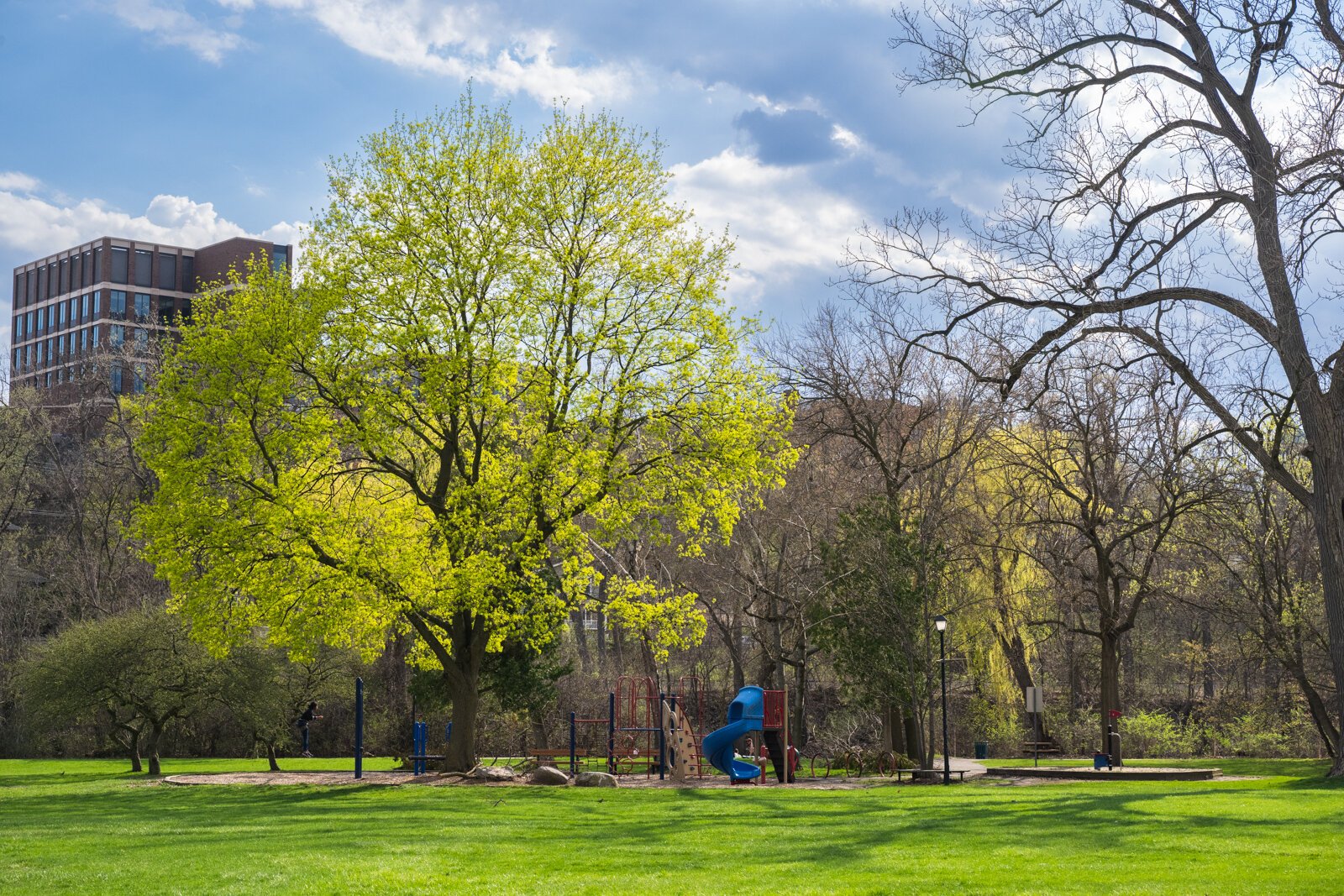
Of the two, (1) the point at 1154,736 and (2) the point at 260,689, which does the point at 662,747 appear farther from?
(1) the point at 1154,736

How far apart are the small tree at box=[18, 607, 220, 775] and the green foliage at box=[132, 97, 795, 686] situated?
8.85 feet

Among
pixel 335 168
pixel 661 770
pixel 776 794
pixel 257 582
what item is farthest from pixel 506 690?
pixel 335 168

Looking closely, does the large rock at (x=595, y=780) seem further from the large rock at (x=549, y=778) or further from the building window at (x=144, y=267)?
the building window at (x=144, y=267)

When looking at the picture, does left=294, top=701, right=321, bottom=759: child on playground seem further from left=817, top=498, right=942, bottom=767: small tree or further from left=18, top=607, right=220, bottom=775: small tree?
left=817, top=498, right=942, bottom=767: small tree

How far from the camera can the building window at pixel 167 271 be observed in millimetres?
88312

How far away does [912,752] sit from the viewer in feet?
99.5

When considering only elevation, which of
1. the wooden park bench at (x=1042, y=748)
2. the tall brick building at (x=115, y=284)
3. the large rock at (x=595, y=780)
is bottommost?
the wooden park bench at (x=1042, y=748)

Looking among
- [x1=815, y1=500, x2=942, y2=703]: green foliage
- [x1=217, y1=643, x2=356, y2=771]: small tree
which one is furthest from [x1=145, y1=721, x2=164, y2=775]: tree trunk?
[x1=815, y1=500, x2=942, y2=703]: green foliage

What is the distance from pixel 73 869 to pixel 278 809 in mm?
7036

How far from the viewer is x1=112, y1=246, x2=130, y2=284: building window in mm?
87250

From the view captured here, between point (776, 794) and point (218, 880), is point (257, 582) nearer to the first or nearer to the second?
point (776, 794)

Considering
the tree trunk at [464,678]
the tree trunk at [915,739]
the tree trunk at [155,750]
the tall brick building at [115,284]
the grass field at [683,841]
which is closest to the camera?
the grass field at [683,841]

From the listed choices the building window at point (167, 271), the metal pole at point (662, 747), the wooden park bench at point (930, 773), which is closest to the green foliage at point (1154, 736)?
the wooden park bench at point (930, 773)

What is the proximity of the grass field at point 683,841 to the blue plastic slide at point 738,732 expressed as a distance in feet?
11.0
